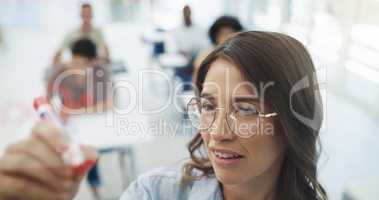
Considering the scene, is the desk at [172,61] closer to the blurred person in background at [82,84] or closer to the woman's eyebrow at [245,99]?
the blurred person in background at [82,84]

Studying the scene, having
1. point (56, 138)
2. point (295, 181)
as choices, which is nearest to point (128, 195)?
point (295, 181)

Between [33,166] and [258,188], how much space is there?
56 centimetres

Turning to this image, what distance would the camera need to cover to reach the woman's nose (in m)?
0.61

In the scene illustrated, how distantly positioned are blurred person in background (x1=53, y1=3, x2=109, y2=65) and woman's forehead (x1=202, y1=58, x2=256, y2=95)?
3.78 ft

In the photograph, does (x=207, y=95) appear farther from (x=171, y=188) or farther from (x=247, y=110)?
(x=171, y=188)

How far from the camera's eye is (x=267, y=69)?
1.94 ft

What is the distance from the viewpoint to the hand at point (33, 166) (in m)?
0.24

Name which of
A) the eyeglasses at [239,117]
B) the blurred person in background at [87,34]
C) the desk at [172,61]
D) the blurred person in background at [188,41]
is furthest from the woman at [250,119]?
the desk at [172,61]

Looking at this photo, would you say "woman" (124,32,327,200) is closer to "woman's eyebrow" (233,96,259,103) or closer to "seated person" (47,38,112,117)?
"woman's eyebrow" (233,96,259,103)

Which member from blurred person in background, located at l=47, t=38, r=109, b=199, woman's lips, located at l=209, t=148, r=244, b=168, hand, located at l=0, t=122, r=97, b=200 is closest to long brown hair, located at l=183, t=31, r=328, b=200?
woman's lips, located at l=209, t=148, r=244, b=168

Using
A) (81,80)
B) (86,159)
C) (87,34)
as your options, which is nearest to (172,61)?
(87,34)

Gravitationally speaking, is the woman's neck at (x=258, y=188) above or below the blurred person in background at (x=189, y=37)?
below

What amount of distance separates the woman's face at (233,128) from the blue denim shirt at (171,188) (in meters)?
0.10

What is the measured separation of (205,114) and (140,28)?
1.94 meters
